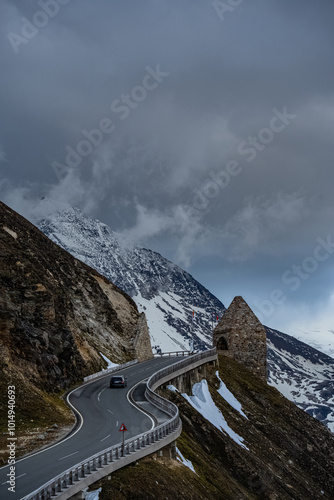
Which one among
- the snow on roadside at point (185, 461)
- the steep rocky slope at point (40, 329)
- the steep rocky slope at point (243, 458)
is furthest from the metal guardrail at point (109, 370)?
the snow on roadside at point (185, 461)

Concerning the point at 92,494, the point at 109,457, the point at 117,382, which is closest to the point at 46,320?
the point at 117,382

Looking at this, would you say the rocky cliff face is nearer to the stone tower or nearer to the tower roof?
the stone tower

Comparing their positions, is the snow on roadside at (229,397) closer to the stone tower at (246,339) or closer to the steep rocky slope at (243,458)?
the steep rocky slope at (243,458)

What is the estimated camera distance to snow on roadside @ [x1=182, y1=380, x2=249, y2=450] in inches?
1664

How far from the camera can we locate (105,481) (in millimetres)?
20562

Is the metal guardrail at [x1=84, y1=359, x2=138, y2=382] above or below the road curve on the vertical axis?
above

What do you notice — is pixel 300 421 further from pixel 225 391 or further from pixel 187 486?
pixel 187 486

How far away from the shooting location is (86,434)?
2697 cm

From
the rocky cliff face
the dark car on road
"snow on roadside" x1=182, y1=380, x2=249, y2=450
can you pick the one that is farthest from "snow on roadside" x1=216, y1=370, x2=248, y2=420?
the dark car on road

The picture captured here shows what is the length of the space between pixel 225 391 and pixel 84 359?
16599 mm

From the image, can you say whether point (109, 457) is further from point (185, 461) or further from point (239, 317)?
point (239, 317)

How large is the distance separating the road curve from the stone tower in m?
25.6

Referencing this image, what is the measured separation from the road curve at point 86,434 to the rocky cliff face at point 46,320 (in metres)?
3.08

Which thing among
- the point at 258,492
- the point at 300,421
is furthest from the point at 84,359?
the point at 300,421
